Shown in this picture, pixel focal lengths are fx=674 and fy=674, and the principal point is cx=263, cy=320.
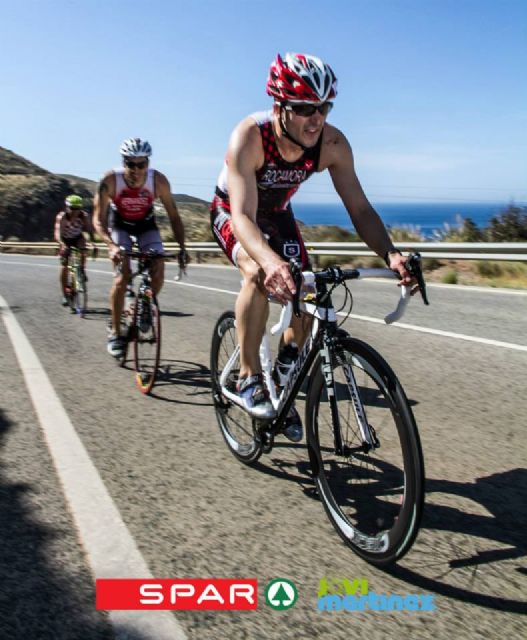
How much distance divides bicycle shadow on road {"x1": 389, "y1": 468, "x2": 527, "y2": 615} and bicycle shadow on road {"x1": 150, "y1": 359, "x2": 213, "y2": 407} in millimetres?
2419

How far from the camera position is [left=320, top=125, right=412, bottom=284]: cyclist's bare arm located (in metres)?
3.81

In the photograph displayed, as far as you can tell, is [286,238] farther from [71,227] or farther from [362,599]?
[71,227]

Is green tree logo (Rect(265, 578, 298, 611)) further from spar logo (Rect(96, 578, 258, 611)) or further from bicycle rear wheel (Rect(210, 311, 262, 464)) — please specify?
bicycle rear wheel (Rect(210, 311, 262, 464))

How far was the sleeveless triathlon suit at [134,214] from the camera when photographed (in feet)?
23.5

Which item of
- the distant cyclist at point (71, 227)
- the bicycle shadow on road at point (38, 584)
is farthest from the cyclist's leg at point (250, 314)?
the distant cyclist at point (71, 227)

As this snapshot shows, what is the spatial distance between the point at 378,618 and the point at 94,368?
15.7 feet

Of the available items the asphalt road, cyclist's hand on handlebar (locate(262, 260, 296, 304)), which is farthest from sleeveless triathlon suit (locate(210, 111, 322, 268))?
the asphalt road

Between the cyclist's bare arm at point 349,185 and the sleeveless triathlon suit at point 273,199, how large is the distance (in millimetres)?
88

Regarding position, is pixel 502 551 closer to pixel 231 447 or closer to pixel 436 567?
pixel 436 567

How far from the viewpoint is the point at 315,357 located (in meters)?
3.30

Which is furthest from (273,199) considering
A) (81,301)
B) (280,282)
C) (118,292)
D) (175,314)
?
(81,301)

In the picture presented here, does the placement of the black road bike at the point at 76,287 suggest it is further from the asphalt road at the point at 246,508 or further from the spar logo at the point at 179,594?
the spar logo at the point at 179,594

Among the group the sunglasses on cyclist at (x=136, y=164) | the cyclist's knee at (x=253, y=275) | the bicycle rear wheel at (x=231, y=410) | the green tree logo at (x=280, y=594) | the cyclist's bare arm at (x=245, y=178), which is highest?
the sunglasses on cyclist at (x=136, y=164)

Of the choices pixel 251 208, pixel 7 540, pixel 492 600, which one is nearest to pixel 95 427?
pixel 7 540
